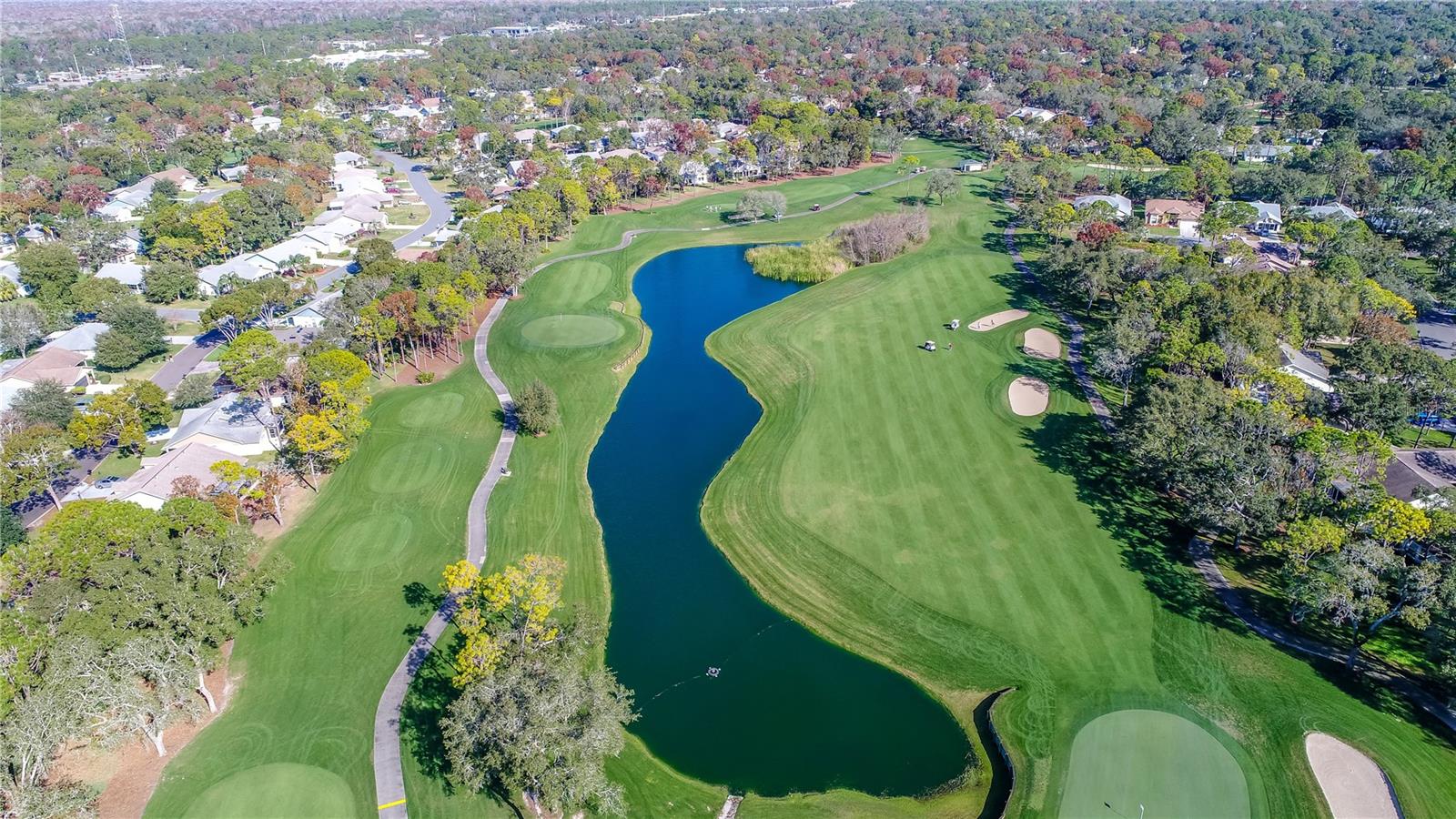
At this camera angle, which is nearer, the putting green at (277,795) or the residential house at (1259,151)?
the putting green at (277,795)

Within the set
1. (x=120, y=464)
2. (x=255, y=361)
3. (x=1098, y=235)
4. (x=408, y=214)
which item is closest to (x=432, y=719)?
(x=255, y=361)

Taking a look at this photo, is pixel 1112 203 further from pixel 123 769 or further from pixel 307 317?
pixel 123 769

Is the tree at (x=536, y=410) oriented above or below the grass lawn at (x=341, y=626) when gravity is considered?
above

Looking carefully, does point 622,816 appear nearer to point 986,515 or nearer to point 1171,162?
point 986,515

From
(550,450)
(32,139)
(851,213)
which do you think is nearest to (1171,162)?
(851,213)

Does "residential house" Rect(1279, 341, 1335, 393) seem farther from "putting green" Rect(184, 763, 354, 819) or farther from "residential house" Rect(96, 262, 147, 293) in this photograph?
"residential house" Rect(96, 262, 147, 293)

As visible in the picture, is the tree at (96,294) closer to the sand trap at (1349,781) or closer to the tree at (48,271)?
the tree at (48,271)

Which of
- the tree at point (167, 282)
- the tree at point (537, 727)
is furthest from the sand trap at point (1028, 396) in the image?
the tree at point (167, 282)

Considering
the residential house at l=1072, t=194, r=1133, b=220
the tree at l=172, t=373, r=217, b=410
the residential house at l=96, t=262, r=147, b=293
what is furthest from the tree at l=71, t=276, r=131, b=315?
the residential house at l=1072, t=194, r=1133, b=220
